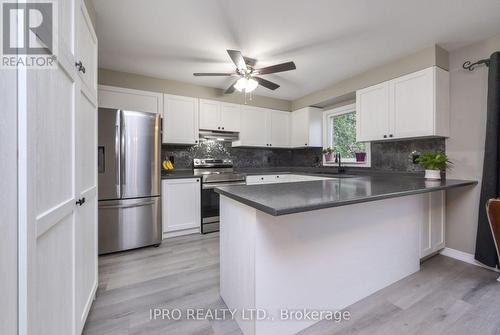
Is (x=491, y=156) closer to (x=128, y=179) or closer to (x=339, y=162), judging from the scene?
(x=339, y=162)

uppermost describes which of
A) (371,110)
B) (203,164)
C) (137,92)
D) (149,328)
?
(137,92)

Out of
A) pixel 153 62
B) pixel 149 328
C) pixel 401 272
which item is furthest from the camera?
pixel 153 62

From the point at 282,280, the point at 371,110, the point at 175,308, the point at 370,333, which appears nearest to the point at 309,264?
the point at 282,280

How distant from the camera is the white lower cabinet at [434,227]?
7.30 ft

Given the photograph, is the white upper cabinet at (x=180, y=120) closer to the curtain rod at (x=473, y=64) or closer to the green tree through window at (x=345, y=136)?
the green tree through window at (x=345, y=136)

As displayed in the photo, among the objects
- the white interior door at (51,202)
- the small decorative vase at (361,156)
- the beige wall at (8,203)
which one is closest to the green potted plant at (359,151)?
the small decorative vase at (361,156)

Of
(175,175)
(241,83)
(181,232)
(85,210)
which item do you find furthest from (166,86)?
(85,210)

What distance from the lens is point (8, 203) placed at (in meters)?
0.64

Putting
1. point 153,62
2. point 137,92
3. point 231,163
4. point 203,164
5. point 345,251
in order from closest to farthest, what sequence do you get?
point 345,251 < point 153,62 < point 137,92 < point 203,164 < point 231,163

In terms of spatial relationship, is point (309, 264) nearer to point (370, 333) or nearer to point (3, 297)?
point (370, 333)

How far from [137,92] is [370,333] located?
11.9 feet

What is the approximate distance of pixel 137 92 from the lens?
3088 mm

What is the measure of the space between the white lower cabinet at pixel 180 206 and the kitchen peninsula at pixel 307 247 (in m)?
1.60

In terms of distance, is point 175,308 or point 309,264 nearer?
point 309,264
